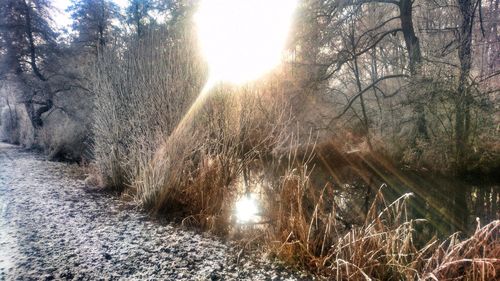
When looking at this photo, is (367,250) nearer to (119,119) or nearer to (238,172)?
(238,172)

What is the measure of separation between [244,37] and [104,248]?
5.86 m

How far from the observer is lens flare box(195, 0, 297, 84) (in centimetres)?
662

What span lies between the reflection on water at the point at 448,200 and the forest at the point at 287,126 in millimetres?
51

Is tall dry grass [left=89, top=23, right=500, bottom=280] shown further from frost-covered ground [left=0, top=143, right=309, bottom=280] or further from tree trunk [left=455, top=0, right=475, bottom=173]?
tree trunk [left=455, top=0, right=475, bottom=173]

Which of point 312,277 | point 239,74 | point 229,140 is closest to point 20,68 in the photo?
point 239,74

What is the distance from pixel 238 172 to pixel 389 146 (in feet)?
23.8

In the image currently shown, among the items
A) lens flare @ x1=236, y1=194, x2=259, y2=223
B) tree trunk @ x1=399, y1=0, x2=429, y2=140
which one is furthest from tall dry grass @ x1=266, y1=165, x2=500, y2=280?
tree trunk @ x1=399, y1=0, x2=429, y2=140

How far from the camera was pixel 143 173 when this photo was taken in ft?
17.5

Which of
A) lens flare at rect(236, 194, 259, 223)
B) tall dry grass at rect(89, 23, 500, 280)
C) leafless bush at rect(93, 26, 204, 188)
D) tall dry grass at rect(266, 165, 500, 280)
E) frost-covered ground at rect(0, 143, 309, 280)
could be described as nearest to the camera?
tall dry grass at rect(266, 165, 500, 280)

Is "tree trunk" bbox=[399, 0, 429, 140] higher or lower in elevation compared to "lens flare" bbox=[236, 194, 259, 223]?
higher

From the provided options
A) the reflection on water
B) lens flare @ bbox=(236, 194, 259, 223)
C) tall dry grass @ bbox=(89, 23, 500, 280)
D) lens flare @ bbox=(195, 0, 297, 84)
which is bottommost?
the reflection on water

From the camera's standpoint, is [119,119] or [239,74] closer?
[119,119]

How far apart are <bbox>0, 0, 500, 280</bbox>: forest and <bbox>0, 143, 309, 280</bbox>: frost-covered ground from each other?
1.40 feet

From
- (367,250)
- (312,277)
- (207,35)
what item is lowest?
(312,277)
